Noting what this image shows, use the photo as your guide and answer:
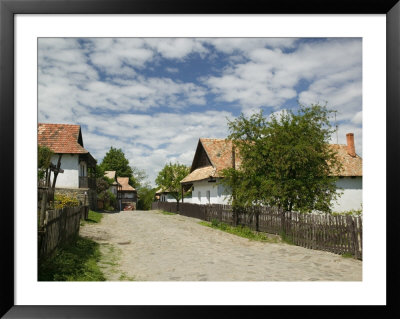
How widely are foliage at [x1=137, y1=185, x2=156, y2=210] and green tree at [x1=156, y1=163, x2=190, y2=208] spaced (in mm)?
19234

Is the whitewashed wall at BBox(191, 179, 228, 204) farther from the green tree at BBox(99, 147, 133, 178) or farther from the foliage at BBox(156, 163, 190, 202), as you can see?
the green tree at BBox(99, 147, 133, 178)

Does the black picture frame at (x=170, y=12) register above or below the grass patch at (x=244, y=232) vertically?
above

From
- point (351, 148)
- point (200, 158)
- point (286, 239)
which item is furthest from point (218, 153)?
point (286, 239)

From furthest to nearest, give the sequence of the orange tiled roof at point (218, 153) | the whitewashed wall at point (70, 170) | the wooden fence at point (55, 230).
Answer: the orange tiled roof at point (218, 153) < the whitewashed wall at point (70, 170) < the wooden fence at point (55, 230)

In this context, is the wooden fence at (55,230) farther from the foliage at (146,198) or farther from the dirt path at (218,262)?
the foliage at (146,198)

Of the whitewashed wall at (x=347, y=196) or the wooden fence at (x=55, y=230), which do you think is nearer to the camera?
the wooden fence at (x=55, y=230)

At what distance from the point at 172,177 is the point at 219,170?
532 inches

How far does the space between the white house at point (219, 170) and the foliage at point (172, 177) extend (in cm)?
567

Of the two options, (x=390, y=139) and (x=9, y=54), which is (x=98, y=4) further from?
(x=390, y=139)

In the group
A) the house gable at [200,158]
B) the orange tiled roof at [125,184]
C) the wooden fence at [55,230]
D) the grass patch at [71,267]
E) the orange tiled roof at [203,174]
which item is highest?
the house gable at [200,158]

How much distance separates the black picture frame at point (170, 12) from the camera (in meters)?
3.91

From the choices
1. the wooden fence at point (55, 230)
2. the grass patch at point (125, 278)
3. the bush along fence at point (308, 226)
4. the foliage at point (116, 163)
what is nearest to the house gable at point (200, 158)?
the bush along fence at point (308, 226)

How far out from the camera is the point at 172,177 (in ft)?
104

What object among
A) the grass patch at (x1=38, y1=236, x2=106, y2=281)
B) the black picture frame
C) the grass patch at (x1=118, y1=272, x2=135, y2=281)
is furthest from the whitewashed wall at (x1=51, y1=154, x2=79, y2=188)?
the black picture frame
